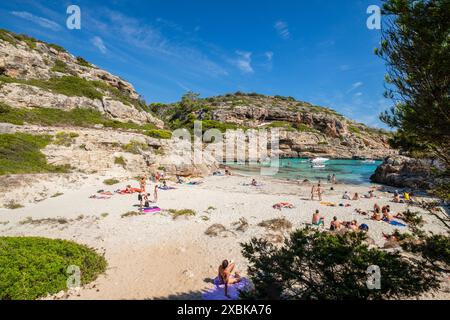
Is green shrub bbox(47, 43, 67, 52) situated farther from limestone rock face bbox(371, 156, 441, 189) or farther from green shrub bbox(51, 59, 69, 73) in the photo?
limestone rock face bbox(371, 156, 441, 189)

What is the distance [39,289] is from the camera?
6.69m

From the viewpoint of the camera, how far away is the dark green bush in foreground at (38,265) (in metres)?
6.31

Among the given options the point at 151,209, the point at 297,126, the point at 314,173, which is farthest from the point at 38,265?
the point at 297,126

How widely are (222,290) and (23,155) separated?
22.8 metres

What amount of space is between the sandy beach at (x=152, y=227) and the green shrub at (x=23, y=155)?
7.15 feet

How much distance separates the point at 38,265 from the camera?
23.3ft

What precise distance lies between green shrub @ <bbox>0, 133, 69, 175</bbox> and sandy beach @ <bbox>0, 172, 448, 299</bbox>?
218 cm

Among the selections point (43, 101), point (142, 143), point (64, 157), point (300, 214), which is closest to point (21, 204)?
point (64, 157)

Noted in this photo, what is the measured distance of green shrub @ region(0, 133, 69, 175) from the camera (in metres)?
19.7

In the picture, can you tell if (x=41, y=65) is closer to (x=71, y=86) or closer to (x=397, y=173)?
(x=71, y=86)

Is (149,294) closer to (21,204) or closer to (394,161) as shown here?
(21,204)

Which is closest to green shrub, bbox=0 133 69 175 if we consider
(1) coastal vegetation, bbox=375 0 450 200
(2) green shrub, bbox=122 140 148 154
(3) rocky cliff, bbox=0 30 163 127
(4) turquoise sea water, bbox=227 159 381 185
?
(2) green shrub, bbox=122 140 148 154

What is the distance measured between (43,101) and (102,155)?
665 inches

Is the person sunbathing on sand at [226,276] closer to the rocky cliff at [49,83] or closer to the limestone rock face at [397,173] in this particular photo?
the limestone rock face at [397,173]
